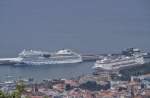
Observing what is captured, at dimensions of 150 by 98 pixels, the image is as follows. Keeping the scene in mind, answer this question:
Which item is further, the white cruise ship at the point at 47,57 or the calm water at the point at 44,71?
the white cruise ship at the point at 47,57

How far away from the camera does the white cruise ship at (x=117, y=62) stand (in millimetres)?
10030

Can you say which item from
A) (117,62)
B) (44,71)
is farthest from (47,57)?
(117,62)

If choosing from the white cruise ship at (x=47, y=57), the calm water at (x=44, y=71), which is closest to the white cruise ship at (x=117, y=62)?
the calm water at (x=44, y=71)

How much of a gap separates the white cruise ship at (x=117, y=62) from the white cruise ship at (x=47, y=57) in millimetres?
519

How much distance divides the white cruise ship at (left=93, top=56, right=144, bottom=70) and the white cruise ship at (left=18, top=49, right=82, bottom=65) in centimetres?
52

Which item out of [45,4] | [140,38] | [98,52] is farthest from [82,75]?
[45,4]

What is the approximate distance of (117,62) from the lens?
10258 millimetres

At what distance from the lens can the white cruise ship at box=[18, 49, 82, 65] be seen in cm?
1063

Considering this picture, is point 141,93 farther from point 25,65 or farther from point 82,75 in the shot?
point 25,65

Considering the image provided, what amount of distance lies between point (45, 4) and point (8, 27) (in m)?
2.56

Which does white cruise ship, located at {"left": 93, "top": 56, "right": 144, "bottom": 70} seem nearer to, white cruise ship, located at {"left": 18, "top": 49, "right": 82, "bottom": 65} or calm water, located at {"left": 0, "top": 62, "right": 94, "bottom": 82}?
calm water, located at {"left": 0, "top": 62, "right": 94, "bottom": 82}

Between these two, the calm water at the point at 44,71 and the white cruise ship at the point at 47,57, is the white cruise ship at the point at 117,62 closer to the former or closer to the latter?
the calm water at the point at 44,71

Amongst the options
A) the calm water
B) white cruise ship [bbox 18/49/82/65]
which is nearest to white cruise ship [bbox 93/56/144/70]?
the calm water

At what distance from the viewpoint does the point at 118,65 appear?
1016 cm
